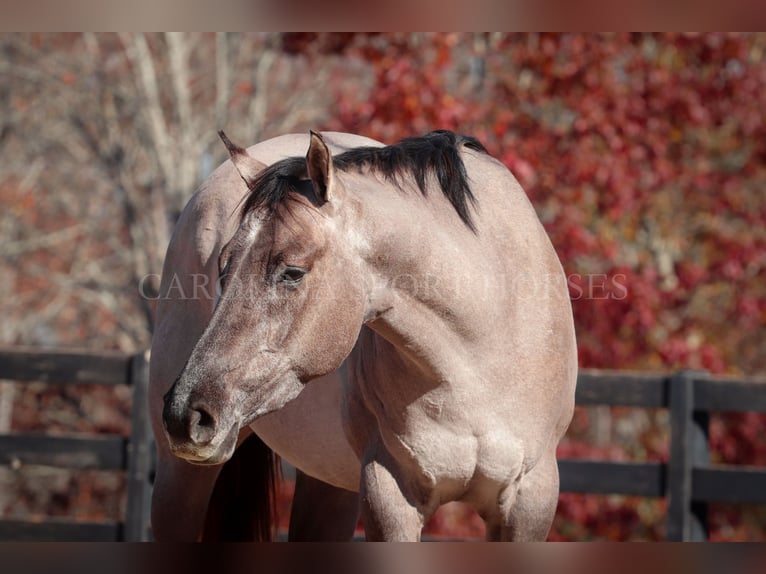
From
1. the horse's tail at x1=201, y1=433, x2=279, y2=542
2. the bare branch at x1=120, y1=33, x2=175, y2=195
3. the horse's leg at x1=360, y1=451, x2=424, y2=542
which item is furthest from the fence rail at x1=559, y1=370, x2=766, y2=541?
the bare branch at x1=120, y1=33, x2=175, y2=195

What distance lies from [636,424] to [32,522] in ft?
16.5

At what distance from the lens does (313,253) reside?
2.06 meters

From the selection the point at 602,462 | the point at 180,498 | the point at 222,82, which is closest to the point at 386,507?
the point at 180,498

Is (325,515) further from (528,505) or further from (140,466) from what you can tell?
(140,466)

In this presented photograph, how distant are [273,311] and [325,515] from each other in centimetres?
183

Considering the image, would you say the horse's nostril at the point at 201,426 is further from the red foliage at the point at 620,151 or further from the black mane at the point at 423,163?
the red foliage at the point at 620,151

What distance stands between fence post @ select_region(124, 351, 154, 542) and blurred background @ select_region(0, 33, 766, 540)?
93 centimetres

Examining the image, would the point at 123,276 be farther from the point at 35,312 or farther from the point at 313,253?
the point at 313,253

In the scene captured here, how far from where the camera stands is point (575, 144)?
6.72 metres

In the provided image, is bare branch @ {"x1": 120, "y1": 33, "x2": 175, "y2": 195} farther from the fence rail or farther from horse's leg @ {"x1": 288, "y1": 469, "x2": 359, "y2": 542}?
horse's leg @ {"x1": 288, "y1": 469, "x2": 359, "y2": 542}

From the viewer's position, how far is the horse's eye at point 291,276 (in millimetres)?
2033

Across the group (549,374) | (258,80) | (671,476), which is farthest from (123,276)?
(549,374)
